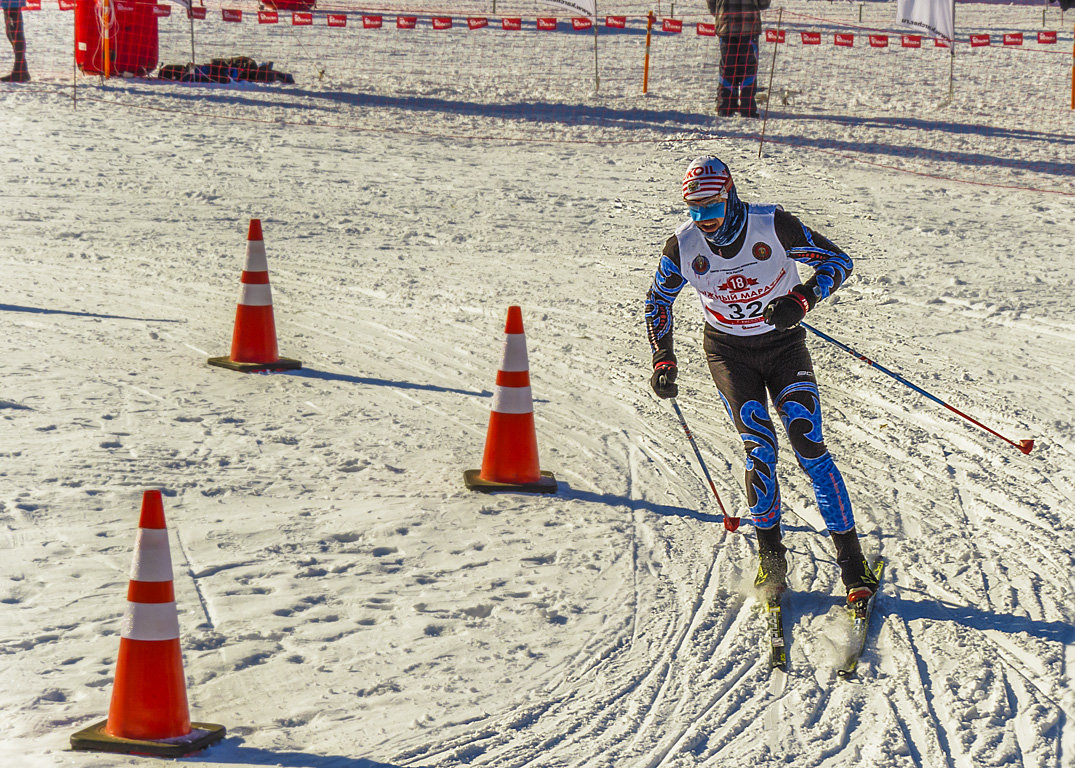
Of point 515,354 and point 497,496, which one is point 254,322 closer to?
point 515,354

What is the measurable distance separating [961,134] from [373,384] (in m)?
13.0

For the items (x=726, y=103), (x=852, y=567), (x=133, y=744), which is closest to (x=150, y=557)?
(x=133, y=744)

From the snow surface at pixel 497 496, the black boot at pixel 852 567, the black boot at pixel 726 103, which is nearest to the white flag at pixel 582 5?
the black boot at pixel 726 103

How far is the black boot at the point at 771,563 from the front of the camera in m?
5.48

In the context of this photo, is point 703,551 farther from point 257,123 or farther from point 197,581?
point 257,123

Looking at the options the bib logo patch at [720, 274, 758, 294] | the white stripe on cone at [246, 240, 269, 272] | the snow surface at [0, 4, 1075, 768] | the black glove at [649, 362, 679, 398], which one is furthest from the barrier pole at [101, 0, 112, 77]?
the bib logo patch at [720, 274, 758, 294]

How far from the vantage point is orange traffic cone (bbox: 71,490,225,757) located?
398cm

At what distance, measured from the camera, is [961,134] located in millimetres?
18031

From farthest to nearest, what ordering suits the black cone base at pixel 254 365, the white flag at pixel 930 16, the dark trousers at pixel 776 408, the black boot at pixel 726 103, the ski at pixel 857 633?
the black boot at pixel 726 103, the white flag at pixel 930 16, the black cone base at pixel 254 365, the dark trousers at pixel 776 408, the ski at pixel 857 633

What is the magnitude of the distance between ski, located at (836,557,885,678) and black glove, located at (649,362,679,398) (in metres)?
1.30

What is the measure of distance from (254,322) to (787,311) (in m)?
4.38

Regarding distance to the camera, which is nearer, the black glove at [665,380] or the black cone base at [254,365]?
the black glove at [665,380]

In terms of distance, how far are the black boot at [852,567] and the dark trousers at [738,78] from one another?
1434cm

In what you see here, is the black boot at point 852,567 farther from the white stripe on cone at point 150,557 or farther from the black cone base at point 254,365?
the black cone base at point 254,365
